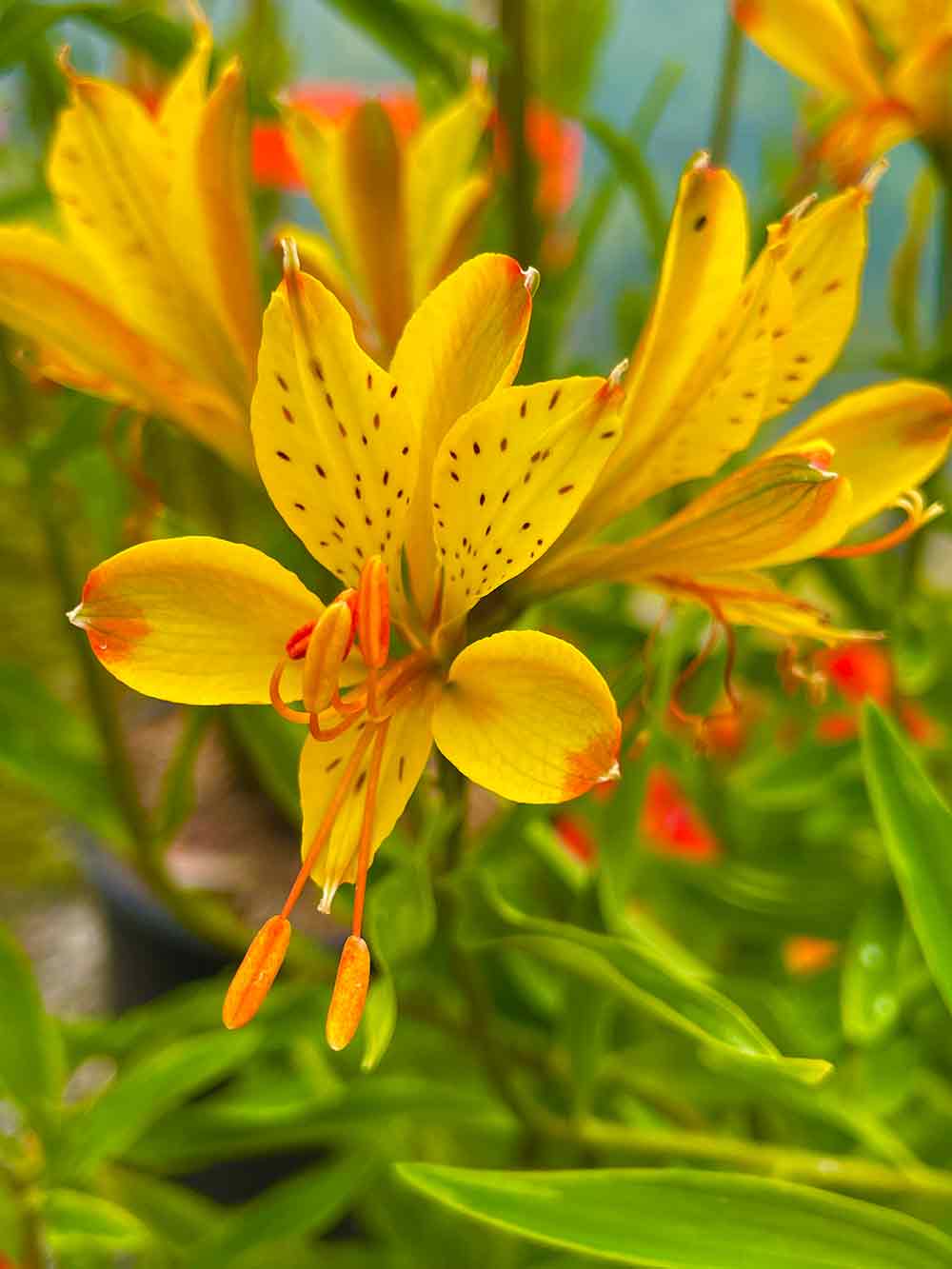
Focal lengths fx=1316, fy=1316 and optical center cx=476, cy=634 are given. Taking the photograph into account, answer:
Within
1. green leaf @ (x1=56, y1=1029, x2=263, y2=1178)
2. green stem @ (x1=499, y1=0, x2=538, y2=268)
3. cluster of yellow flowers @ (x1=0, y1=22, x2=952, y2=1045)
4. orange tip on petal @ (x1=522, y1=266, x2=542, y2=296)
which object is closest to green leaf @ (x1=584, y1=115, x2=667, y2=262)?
green stem @ (x1=499, y1=0, x2=538, y2=268)

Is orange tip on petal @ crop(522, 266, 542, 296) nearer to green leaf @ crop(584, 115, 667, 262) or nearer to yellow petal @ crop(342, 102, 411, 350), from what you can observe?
yellow petal @ crop(342, 102, 411, 350)

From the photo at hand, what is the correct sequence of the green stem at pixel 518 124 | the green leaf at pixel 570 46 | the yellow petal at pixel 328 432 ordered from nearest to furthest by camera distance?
the yellow petal at pixel 328 432
the green stem at pixel 518 124
the green leaf at pixel 570 46

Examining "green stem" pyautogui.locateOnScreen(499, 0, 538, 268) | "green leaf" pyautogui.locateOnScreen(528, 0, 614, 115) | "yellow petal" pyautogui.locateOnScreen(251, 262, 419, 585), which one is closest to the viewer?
"yellow petal" pyautogui.locateOnScreen(251, 262, 419, 585)

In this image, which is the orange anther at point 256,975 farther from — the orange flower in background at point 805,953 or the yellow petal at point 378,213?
the orange flower in background at point 805,953

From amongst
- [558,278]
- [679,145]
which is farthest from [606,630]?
[679,145]

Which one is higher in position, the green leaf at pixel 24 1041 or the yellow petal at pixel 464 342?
the yellow petal at pixel 464 342

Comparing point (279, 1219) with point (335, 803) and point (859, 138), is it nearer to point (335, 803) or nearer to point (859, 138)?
point (335, 803)

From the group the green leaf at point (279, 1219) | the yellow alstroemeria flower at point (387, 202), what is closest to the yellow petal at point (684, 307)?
the yellow alstroemeria flower at point (387, 202)
